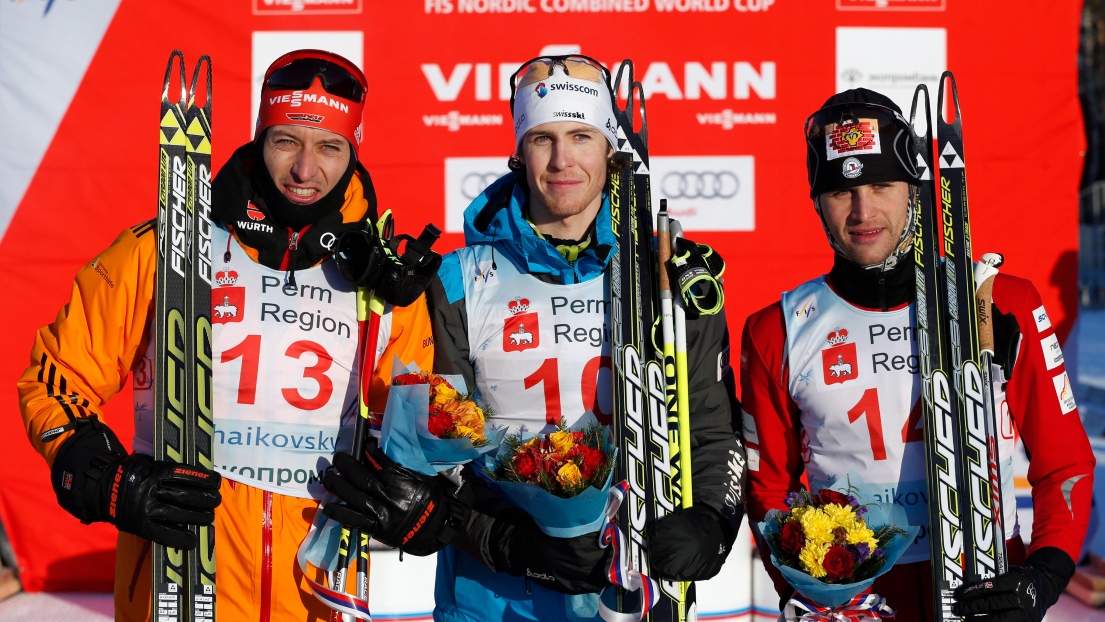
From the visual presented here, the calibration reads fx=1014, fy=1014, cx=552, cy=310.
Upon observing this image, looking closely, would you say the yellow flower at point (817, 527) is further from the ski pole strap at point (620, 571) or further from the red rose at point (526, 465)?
the red rose at point (526, 465)

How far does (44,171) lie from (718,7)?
362cm

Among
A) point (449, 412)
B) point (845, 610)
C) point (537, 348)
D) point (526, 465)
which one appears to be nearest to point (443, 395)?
point (449, 412)

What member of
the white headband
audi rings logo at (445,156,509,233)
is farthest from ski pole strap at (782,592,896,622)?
audi rings logo at (445,156,509,233)

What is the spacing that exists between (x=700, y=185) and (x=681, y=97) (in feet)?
1.52

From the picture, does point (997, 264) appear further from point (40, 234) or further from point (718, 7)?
point (40, 234)

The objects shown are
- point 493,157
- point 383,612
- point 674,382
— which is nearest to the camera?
point 674,382

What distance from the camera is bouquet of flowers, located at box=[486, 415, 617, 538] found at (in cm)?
241

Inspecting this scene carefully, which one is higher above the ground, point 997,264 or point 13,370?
point 997,264

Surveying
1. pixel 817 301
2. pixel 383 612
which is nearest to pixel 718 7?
pixel 817 301

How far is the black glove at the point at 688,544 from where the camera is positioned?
2.49 metres

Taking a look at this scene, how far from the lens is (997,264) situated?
2.77 metres

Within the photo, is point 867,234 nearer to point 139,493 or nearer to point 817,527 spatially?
point 817,527

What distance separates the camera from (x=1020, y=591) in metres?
2.42

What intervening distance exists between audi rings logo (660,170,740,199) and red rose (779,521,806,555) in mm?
3002
